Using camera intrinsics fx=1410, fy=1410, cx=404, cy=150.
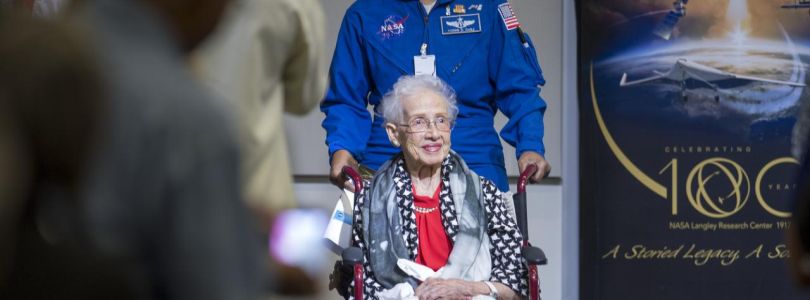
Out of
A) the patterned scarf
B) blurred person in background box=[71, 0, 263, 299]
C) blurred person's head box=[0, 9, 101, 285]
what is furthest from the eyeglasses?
blurred person's head box=[0, 9, 101, 285]

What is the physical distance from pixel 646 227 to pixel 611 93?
560mm

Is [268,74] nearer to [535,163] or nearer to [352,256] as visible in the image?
[352,256]

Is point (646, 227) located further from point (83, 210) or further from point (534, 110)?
point (83, 210)

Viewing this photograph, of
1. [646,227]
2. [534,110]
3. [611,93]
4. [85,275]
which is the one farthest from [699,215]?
[85,275]

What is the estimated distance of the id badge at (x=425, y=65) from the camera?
169 inches

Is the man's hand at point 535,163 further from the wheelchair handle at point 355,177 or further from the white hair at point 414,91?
the wheelchair handle at point 355,177

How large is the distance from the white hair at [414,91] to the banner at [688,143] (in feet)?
5.32

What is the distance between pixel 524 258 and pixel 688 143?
1.91 metres

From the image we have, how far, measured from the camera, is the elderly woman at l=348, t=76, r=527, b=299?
3965 mm

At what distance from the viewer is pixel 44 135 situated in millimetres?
1019

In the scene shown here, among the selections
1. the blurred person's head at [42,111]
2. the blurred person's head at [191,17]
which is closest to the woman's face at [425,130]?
the blurred person's head at [191,17]

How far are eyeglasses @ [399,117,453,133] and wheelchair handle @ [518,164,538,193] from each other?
257 mm

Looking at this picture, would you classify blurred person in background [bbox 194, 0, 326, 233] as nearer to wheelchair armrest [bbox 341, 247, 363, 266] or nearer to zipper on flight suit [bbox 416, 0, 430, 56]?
wheelchair armrest [bbox 341, 247, 363, 266]

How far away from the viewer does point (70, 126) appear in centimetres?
101
